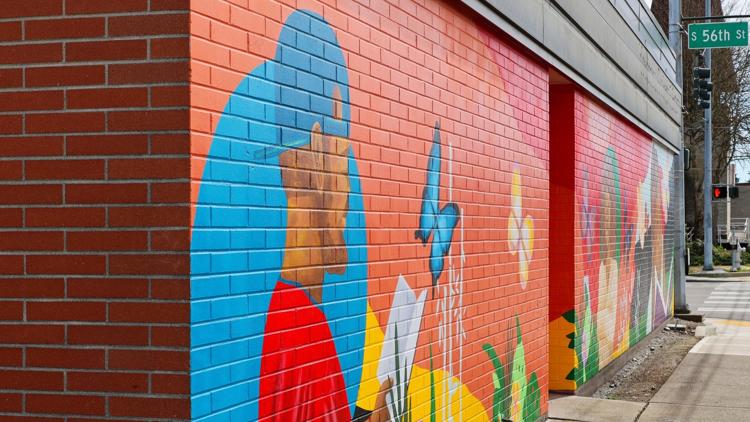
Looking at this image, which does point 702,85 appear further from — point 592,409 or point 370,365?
point 370,365

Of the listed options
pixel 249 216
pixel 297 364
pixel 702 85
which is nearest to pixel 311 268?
pixel 297 364

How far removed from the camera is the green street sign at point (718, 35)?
17047 millimetres

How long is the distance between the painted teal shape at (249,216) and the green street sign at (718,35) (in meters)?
14.3

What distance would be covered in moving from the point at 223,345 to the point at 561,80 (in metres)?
6.35

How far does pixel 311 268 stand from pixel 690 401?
6.42 meters

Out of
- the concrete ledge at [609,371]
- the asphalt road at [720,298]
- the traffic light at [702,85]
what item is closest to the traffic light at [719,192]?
the asphalt road at [720,298]

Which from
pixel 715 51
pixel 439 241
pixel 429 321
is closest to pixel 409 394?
pixel 429 321

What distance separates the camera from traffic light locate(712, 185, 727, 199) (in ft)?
101

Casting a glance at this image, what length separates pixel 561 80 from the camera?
30.0 feet

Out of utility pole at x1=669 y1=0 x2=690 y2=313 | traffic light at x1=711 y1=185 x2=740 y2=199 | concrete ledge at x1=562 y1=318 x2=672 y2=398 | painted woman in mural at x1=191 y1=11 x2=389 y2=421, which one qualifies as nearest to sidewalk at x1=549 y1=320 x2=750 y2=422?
concrete ledge at x1=562 y1=318 x2=672 y2=398

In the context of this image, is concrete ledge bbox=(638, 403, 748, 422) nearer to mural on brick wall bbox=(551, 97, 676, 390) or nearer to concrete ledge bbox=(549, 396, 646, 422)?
concrete ledge bbox=(549, 396, 646, 422)

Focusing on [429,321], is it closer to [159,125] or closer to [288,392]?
[288,392]

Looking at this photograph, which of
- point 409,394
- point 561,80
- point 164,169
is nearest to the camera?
point 164,169

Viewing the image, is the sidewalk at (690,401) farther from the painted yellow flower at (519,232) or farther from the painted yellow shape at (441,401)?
the painted yellow shape at (441,401)
